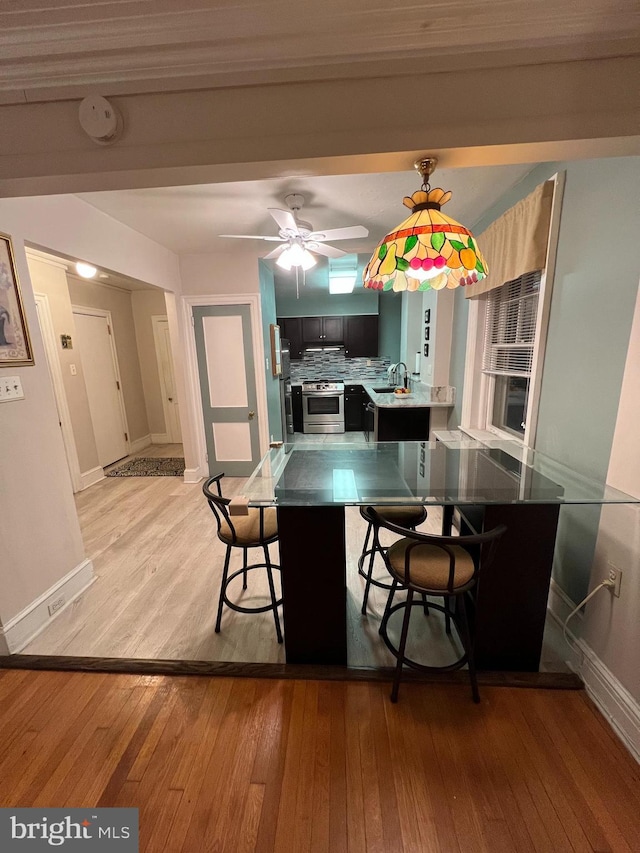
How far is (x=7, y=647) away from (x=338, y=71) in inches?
111

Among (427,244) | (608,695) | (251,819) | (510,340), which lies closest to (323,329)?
(510,340)

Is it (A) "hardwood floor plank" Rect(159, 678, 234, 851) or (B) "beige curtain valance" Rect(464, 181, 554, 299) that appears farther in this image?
(B) "beige curtain valance" Rect(464, 181, 554, 299)

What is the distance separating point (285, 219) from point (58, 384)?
3.10 meters

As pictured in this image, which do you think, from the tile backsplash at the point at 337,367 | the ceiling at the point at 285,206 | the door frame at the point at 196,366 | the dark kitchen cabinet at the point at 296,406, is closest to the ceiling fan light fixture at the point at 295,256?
the ceiling at the point at 285,206

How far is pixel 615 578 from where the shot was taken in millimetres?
1312

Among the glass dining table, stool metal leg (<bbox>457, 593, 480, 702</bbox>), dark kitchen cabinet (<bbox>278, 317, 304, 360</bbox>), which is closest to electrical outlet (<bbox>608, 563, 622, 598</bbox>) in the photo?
the glass dining table

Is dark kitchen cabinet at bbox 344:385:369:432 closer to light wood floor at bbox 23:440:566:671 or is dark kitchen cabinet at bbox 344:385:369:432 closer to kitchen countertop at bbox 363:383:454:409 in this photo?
kitchen countertop at bbox 363:383:454:409

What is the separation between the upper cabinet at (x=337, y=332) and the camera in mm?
5898

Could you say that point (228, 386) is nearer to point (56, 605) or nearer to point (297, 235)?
point (297, 235)

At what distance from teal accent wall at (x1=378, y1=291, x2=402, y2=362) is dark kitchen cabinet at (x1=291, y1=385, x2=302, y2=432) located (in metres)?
1.70

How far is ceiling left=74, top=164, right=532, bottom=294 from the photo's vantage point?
2010 millimetres

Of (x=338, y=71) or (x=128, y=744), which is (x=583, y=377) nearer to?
(x=338, y=71)

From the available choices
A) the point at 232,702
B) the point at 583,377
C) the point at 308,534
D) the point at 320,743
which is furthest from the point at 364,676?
the point at 583,377

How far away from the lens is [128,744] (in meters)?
1.27
